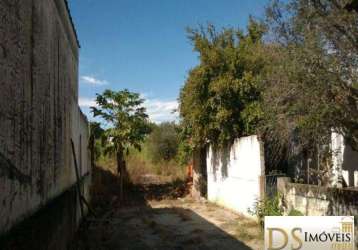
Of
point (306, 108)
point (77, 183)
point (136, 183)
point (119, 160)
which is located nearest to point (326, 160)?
point (306, 108)

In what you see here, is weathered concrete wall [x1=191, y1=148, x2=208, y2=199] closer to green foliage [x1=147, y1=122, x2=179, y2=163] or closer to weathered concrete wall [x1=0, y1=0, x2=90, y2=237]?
green foliage [x1=147, y1=122, x2=179, y2=163]

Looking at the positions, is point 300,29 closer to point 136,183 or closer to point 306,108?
point 306,108

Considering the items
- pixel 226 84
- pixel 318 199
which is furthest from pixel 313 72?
pixel 226 84

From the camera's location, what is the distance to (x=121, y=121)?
17.7m

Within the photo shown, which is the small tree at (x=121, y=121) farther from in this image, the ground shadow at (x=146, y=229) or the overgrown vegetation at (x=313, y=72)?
the overgrown vegetation at (x=313, y=72)

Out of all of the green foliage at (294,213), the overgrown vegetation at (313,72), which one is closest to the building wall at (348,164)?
the overgrown vegetation at (313,72)

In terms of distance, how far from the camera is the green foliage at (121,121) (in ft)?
57.7

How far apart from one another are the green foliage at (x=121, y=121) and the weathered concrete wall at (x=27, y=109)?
11.4m

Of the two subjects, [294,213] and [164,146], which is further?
[164,146]

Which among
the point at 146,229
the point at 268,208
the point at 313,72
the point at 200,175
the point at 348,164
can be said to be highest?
the point at 313,72

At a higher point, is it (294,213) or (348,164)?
(348,164)

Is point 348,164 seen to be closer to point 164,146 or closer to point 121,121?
point 121,121

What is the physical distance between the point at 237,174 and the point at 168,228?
307cm

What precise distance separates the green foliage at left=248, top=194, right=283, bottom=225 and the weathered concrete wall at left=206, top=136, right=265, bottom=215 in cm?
29
